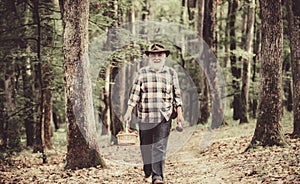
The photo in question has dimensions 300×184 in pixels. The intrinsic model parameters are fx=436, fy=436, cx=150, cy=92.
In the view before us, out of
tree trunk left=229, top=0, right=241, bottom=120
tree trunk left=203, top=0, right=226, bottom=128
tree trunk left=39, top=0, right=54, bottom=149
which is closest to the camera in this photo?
tree trunk left=39, top=0, right=54, bottom=149

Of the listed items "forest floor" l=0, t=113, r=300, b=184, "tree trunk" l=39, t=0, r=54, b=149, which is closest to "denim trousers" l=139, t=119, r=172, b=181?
"forest floor" l=0, t=113, r=300, b=184

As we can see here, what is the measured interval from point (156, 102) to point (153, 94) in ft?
0.50

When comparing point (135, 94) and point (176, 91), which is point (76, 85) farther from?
point (176, 91)

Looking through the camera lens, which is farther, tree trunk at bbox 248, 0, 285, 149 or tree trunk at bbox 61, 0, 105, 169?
tree trunk at bbox 248, 0, 285, 149

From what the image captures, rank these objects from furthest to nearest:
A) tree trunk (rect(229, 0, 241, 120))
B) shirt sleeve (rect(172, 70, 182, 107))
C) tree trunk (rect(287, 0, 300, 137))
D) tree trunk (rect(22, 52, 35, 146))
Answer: tree trunk (rect(229, 0, 241, 120))
tree trunk (rect(22, 52, 35, 146))
tree trunk (rect(287, 0, 300, 137))
shirt sleeve (rect(172, 70, 182, 107))

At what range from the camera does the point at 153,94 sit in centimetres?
772

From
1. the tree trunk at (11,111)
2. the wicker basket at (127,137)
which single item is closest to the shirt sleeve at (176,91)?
the wicker basket at (127,137)

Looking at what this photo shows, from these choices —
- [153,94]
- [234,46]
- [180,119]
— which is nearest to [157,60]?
[153,94]

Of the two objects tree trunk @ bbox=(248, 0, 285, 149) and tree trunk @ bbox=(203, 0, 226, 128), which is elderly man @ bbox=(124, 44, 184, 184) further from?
tree trunk @ bbox=(203, 0, 226, 128)

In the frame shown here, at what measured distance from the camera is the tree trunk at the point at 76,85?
10555 millimetres

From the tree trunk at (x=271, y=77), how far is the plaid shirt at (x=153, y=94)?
4200 mm

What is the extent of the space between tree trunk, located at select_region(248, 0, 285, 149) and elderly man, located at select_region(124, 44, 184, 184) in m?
4.06

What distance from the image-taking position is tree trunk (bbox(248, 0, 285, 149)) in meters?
11.1

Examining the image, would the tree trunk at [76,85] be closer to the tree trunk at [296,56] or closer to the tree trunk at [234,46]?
the tree trunk at [296,56]
